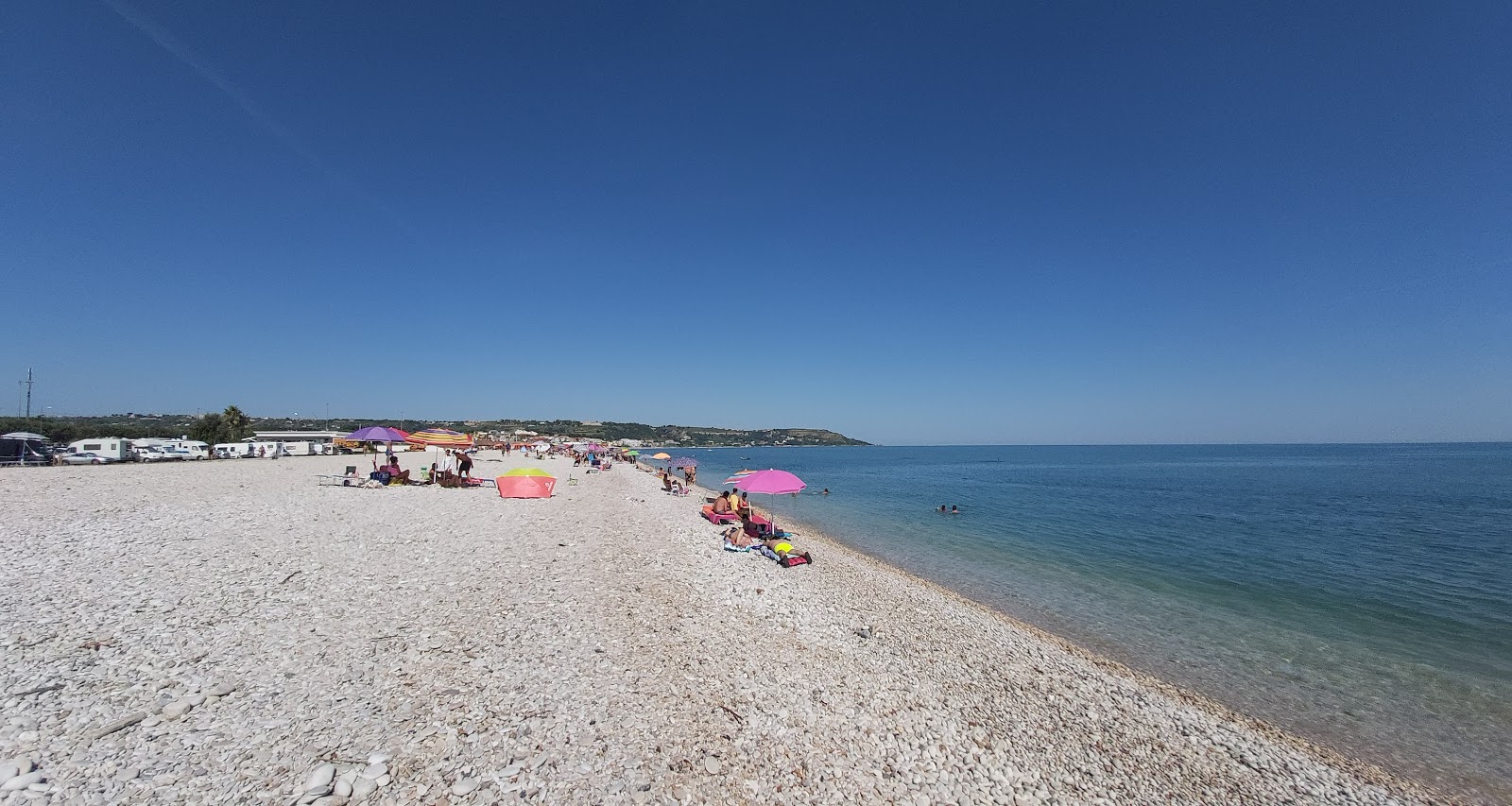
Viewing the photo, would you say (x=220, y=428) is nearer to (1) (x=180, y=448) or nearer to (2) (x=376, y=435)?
(1) (x=180, y=448)

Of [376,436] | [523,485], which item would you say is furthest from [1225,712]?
[376,436]

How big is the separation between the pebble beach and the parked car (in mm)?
33678

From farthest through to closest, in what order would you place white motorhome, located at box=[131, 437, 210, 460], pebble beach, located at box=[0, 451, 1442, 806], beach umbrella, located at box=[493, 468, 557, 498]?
white motorhome, located at box=[131, 437, 210, 460] < beach umbrella, located at box=[493, 468, 557, 498] < pebble beach, located at box=[0, 451, 1442, 806]

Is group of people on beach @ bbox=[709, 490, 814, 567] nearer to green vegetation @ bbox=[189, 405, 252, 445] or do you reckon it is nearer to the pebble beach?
the pebble beach

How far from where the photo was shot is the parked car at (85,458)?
109 ft

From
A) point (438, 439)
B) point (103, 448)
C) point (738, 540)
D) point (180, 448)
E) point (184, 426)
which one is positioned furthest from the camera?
point (184, 426)

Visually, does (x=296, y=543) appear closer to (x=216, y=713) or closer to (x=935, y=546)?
(x=216, y=713)

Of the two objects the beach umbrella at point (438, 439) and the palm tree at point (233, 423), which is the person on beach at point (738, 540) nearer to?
the beach umbrella at point (438, 439)

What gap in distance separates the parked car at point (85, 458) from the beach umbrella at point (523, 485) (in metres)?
32.7

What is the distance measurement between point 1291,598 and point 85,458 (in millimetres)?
58918

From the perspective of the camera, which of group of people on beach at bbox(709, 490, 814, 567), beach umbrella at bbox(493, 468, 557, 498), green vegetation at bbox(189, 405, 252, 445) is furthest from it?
green vegetation at bbox(189, 405, 252, 445)

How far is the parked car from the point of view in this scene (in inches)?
1314

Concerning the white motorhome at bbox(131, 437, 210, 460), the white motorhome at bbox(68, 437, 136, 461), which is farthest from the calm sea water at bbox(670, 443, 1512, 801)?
the white motorhome at bbox(131, 437, 210, 460)

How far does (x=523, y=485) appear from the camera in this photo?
22.2 metres
